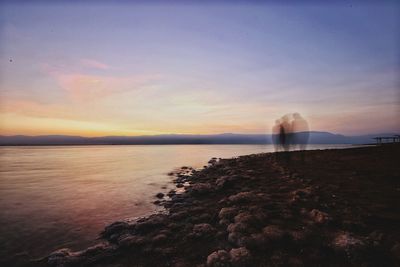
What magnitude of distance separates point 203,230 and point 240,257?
200cm

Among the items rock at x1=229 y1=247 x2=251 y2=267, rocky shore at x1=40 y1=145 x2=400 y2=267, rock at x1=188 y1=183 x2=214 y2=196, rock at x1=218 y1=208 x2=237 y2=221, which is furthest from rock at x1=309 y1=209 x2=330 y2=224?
rock at x1=188 y1=183 x2=214 y2=196

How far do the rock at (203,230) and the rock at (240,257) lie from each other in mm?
1581

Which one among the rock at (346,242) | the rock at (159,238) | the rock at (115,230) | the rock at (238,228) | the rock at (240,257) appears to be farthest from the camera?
the rock at (115,230)

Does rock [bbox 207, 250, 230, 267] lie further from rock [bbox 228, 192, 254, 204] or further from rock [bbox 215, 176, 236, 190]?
rock [bbox 215, 176, 236, 190]

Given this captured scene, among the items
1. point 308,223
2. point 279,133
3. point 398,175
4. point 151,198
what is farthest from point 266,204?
point 279,133

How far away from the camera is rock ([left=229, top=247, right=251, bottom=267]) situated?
15.8ft

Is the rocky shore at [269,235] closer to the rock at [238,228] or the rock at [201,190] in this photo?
the rock at [238,228]

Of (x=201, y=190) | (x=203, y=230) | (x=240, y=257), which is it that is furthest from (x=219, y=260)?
(x=201, y=190)

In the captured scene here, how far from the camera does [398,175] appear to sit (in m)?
11.4

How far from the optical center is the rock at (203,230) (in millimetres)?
6574

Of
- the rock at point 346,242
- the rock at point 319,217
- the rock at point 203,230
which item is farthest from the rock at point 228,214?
the rock at point 346,242

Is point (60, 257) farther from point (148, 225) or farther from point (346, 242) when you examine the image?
point (346, 242)

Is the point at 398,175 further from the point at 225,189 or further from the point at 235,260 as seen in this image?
the point at 235,260

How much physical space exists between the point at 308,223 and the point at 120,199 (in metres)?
11.1
